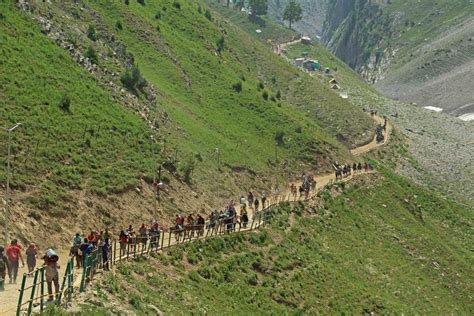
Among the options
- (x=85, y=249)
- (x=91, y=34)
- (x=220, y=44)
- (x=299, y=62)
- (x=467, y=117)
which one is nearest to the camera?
(x=85, y=249)

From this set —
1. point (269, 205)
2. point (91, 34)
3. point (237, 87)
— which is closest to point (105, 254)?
point (269, 205)

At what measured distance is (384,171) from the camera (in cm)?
9156

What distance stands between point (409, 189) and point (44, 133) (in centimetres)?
4785

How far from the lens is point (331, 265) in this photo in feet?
186

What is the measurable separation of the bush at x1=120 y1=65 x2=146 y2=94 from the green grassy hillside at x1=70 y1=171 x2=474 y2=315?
17.5m

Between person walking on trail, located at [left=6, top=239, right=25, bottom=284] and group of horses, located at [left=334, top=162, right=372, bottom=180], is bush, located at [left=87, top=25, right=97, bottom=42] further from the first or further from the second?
person walking on trail, located at [left=6, top=239, right=25, bottom=284]

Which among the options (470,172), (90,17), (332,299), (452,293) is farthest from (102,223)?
(470,172)

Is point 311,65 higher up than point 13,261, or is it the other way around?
point 13,261

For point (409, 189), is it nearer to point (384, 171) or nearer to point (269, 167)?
point (384, 171)

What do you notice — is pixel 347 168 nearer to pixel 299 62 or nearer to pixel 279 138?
pixel 279 138

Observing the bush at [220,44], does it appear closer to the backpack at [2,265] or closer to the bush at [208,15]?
the bush at [208,15]

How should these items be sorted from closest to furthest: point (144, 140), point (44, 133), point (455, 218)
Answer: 1. point (44, 133)
2. point (144, 140)
3. point (455, 218)

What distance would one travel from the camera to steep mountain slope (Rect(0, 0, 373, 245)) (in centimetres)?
4919

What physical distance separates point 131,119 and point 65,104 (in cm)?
734
